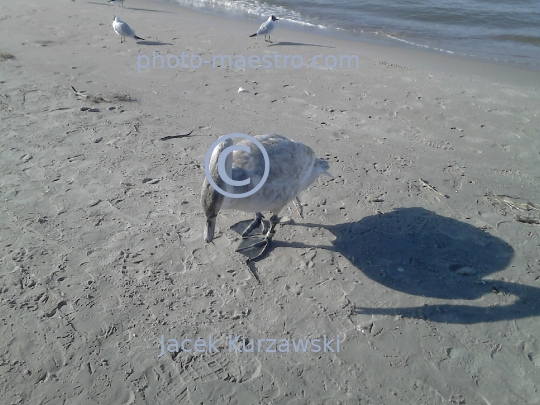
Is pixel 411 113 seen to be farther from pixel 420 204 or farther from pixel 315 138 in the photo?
pixel 420 204

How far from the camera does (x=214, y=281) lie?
15.1ft

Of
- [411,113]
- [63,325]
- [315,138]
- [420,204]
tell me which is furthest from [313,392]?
[411,113]

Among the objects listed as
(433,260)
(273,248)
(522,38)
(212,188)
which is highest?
(522,38)

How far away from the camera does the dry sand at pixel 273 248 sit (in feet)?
12.2

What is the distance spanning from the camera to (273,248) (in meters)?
5.18

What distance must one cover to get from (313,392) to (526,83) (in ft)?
33.4

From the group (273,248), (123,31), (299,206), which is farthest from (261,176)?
(123,31)

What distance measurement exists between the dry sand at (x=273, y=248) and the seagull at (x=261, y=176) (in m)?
0.64

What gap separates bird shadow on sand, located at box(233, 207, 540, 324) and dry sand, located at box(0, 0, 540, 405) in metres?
0.02

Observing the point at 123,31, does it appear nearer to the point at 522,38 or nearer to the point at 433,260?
the point at 433,260

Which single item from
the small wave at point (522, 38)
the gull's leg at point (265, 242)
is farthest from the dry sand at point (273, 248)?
the small wave at point (522, 38)

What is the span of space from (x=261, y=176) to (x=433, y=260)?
2344mm

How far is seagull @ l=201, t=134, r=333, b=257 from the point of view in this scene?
4.05m

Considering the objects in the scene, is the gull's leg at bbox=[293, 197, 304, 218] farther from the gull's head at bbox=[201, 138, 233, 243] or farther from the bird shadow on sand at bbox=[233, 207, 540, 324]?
the gull's head at bbox=[201, 138, 233, 243]
